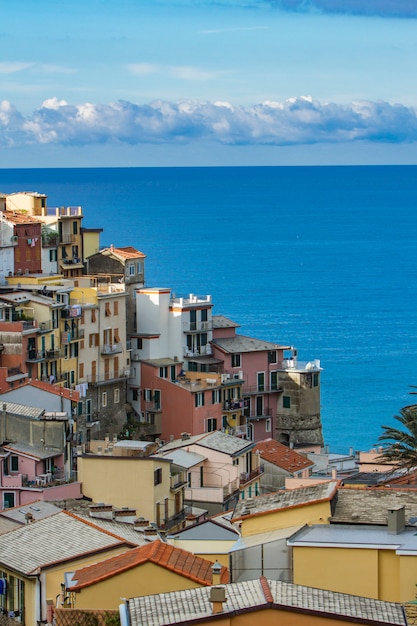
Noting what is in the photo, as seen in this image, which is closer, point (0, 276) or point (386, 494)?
point (386, 494)

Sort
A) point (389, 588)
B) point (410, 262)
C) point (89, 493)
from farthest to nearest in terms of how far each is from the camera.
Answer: point (410, 262) → point (89, 493) → point (389, 588)

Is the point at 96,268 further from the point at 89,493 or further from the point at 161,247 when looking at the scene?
the point at 161,247

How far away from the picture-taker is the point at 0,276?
227ft

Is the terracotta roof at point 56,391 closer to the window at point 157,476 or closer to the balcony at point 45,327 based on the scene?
the balcony at point 45,327

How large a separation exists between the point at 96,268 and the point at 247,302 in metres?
71.4

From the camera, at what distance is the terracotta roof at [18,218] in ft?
235

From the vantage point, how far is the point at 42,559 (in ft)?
88.9

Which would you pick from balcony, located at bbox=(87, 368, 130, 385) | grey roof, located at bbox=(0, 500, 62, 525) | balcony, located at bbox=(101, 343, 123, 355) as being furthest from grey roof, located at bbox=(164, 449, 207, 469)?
balcony, located at bbox=(101, 343, 123, 355)

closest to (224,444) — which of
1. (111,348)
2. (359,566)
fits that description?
(111,348)

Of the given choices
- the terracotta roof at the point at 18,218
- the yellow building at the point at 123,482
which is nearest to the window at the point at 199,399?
the terracotta roof at the point at 18,218

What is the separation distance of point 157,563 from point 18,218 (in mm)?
51954

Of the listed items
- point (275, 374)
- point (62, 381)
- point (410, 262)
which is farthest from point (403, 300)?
point (62, 381)

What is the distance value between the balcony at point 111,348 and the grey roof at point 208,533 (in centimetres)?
3838

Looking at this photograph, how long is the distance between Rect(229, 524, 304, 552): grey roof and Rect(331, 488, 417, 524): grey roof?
59 cm
